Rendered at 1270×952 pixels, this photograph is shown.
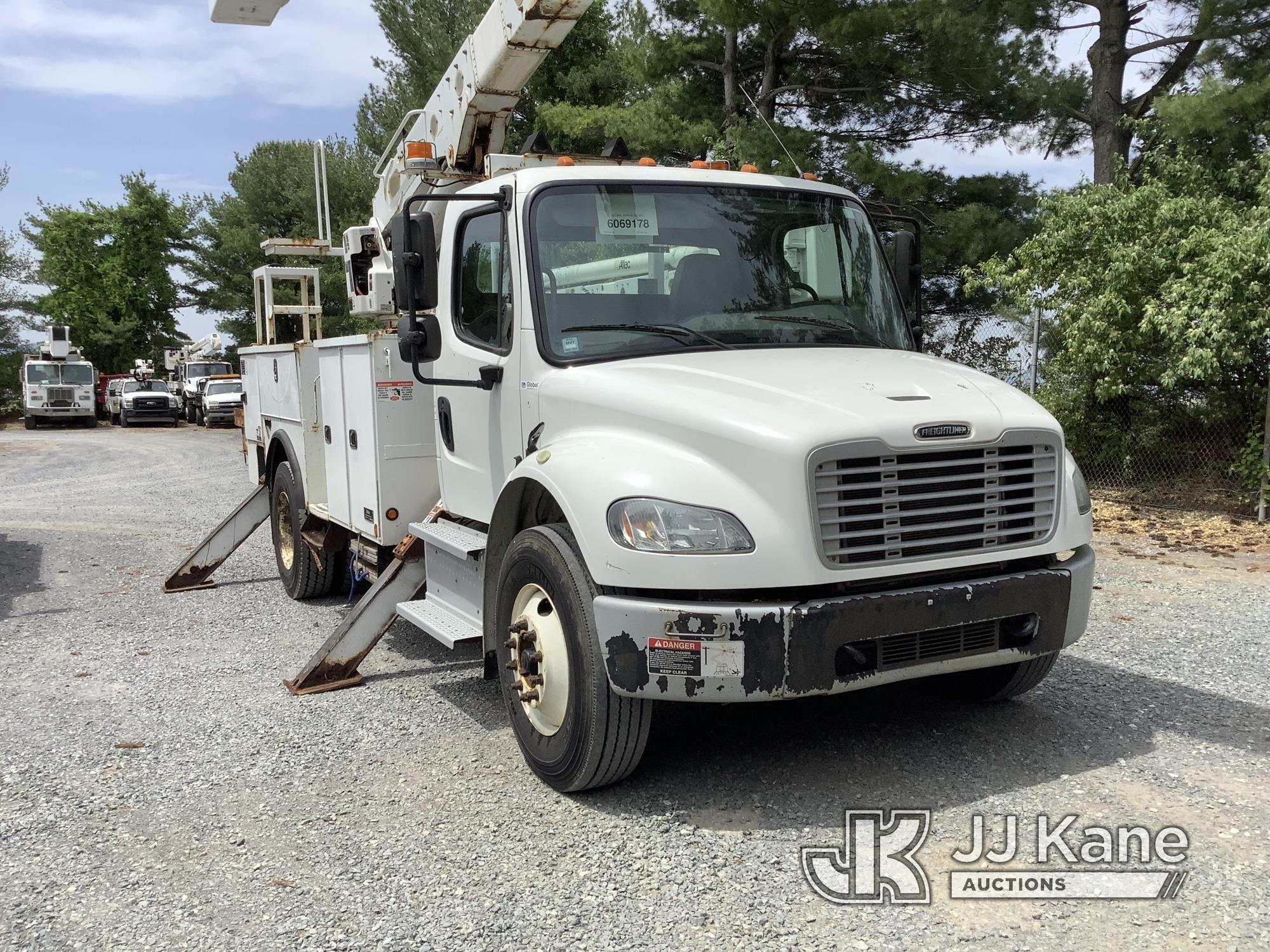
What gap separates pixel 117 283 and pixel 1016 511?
2298 inches

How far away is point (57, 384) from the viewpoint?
36688mm

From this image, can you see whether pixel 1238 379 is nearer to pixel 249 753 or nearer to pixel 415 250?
pixel 415 250

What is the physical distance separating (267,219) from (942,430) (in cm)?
4336

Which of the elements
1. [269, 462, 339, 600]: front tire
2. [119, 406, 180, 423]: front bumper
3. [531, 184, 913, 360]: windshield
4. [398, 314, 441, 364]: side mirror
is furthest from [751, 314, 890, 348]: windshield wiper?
[119, 406, 180, 423]: front bumper

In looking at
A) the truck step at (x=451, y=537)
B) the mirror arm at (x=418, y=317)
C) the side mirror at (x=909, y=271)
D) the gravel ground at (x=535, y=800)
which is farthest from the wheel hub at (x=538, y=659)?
the side mirror at (x=909, y=271)

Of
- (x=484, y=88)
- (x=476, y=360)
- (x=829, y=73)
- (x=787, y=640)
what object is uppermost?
(x=829, y=73)

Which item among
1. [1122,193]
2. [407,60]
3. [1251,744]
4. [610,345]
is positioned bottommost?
[1251,744]

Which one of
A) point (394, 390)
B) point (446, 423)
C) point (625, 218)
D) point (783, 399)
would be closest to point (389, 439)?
point (394, 390)

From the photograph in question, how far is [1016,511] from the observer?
418cm

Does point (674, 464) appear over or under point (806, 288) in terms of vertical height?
under

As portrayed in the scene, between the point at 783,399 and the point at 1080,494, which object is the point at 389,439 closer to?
the point at 783,399

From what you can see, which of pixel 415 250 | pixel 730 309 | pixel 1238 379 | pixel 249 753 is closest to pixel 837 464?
pixel 730 309

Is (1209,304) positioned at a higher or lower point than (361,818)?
higher

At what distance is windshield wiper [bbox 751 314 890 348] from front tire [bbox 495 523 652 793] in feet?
4.38
